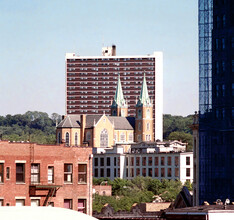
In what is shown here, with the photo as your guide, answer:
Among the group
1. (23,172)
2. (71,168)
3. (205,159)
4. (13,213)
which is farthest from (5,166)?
(205,159)

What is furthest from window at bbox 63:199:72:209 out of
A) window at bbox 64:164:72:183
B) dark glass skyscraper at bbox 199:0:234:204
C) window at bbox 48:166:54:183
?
dark glass skyscraper at bbox 199:0:234:204

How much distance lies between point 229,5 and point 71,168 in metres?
73.0

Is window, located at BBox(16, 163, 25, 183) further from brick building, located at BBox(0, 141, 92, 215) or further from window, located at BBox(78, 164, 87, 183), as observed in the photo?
window, located at BBox(78, 164, 87, 183)

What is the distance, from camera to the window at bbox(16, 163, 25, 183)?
55250 millimetres

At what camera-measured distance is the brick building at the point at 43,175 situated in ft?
179

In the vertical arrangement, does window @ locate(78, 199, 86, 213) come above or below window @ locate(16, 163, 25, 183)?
below

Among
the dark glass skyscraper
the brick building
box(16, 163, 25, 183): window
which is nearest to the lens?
the brick building

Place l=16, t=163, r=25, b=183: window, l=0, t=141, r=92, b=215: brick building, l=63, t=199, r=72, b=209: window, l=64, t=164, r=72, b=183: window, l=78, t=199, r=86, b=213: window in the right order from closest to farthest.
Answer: l=0, t=141, r=92, b=215: brick building < l=16, t=163, r=25, b=183: window < l=63, t=199, r=72, b=209: window < l=64, t=164, r=72, b=183: window < l=78, t=199, r=86, b=213: window

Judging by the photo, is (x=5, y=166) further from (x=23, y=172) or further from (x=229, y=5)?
(x=229, y=5)

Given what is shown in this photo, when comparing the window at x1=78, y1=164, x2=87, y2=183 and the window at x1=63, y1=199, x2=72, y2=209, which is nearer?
the window at x1=63, y1=199, x2=72, y2=209

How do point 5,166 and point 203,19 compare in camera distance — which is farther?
point 203,19

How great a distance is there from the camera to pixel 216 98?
12350 cm

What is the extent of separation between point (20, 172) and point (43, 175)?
1.47 metres

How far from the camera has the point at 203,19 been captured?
126688mm
